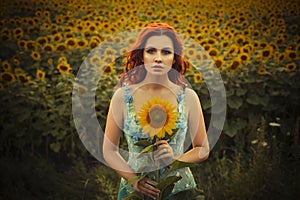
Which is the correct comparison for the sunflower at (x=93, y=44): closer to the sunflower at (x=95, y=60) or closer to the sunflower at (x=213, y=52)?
the sunflower at (x=95, y=60)

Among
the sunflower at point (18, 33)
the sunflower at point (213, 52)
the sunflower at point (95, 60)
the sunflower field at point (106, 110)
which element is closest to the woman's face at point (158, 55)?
the sunflower field at point (106, 110)

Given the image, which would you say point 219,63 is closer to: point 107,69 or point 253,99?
point 253,99

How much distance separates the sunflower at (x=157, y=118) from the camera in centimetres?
109

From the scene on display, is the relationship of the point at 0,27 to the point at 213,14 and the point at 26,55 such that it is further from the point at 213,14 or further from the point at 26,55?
the point at 213,14

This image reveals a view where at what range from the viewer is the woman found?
1294mm

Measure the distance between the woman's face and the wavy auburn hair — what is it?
2 cm

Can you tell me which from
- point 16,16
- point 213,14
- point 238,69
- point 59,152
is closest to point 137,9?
point 213,14

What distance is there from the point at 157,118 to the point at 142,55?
301mm

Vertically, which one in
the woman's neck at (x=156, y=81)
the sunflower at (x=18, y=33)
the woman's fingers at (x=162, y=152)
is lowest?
the woman's fingers at (x=162, y=152)

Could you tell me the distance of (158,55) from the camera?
1288mm

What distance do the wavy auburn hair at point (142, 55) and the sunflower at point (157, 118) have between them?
0.84ft

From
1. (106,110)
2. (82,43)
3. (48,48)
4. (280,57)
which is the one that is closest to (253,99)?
(280,57)

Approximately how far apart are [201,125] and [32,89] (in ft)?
5.14

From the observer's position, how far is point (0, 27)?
3.70 metres
